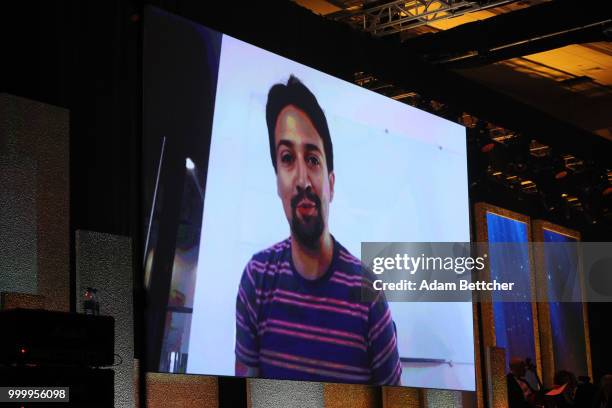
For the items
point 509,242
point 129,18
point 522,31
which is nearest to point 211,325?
point 129,18

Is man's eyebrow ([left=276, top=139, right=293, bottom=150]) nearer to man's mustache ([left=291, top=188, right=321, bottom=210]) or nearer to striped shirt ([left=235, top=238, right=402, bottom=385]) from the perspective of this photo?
man's mustache ([left=291, top=188, right=321, bottom=210])

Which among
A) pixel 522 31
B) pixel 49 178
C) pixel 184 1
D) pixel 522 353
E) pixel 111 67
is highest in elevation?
pixel 522 31

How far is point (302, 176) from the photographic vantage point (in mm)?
4715

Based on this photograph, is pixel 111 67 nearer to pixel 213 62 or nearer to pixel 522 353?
pixel 213 62

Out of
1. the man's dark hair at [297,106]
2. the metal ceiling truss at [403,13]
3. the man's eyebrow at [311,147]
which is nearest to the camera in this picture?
the man's dark hair at [297,106]

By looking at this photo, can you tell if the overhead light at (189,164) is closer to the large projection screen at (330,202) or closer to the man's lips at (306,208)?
the large projection screen at (330,202)

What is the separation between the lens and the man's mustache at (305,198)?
15.3ft

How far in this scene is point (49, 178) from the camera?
388 centimetres

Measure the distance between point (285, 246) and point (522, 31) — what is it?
2.91 meters

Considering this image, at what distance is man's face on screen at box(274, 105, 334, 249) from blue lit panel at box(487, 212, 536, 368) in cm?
457

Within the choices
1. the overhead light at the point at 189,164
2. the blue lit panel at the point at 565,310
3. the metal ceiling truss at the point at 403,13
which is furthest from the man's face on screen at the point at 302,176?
the blue lit panel at the point at 565,310

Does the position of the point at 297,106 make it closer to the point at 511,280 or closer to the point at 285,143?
the point at 285,143

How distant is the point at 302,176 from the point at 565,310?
634cm

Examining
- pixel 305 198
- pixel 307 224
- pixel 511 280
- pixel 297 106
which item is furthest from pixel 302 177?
pixel 511 280
